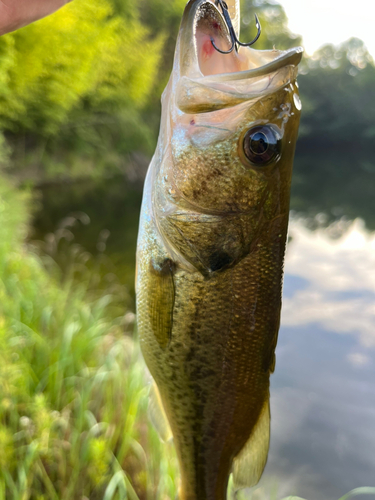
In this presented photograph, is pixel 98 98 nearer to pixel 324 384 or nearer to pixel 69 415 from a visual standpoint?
pixel 324 384

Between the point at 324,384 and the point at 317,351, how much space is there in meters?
0.95

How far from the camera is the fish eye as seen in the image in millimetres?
1173

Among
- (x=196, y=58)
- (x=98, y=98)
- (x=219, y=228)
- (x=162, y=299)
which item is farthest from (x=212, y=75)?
(x=98, y=98)

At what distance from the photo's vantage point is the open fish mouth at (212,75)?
3.65 ft

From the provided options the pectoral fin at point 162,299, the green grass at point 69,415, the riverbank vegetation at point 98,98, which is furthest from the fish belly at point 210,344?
the riverbank vegetation at point 98,98

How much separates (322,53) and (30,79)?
3595cm

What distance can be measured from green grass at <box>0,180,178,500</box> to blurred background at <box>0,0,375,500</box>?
0.6 inches

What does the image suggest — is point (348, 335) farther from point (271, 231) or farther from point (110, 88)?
point (110, 88)

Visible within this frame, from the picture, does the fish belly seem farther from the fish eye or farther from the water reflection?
the water reflection

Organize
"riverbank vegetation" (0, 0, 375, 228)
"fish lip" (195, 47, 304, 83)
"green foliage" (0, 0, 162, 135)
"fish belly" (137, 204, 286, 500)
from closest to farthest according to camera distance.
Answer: "fish lip" (195, 47, 304, 83) → "fish belly" (137, 204, 286, 500) → "green foliage" (0, 0, 162, 135) → "riverbank vegetation" (0, 0, 375, 228)

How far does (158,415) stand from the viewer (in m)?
1.47

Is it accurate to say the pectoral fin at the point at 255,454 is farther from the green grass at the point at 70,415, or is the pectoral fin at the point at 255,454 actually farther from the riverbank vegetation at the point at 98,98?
the riverbank vegetation at the point at 98,98

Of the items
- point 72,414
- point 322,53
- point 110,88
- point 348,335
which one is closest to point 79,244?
point 348,335

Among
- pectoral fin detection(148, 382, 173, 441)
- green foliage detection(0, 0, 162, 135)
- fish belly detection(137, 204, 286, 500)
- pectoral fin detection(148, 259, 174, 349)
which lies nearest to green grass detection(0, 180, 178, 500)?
pectoral fin detection(148, 382, 173, 441)
